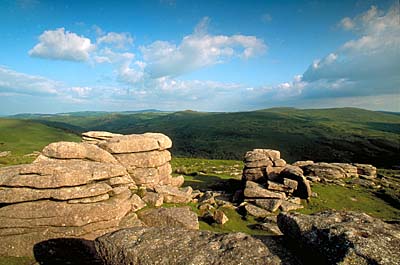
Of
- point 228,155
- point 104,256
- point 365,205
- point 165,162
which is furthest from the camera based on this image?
point 228,155

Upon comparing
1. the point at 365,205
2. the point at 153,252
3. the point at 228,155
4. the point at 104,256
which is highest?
the point at 153,252

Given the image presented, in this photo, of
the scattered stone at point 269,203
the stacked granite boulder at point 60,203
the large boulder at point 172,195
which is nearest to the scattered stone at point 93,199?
the stacked granite boulder at point 60,203

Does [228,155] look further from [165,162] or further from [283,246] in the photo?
[283,246]

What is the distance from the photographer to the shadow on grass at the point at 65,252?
18297mm

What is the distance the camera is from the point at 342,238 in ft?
34.6

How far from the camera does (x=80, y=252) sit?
19.3 metres

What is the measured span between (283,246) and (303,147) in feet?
617

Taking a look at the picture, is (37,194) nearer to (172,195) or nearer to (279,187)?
(172,195)

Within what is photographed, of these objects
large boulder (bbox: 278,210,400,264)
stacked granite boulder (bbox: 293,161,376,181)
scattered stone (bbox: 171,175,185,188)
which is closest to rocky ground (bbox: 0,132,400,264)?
large boulder (bbox: 278,210,400,264)

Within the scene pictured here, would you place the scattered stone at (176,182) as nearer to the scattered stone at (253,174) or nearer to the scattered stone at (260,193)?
the scattered stone at (253,174)

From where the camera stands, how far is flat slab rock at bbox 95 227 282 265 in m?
11.7

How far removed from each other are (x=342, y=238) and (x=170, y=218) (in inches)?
662

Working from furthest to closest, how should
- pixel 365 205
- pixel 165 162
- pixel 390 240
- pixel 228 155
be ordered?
pixel 228 155 → pixel 165 162 → pixel 365 205 → pixel 390 240

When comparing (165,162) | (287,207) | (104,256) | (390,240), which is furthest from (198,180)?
(390,240)
